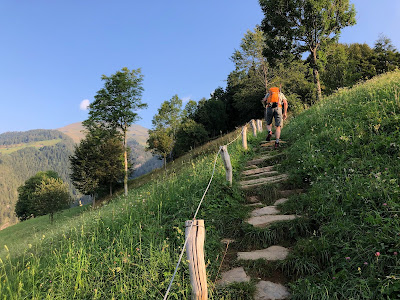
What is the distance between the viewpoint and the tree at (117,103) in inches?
937

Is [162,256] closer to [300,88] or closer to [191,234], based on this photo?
[191,234]

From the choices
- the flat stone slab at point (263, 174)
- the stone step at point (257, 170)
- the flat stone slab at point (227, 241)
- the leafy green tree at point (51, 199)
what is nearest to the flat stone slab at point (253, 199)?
the flat stone slab at point (263, 174)

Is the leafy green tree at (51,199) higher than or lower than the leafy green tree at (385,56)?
lower

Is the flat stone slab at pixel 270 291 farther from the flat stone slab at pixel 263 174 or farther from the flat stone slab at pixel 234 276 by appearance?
the flat stone slab at pixel 263 174

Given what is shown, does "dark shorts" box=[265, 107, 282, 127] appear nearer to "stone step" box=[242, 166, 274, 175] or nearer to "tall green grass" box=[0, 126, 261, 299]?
"stone step" box=[242, 166, 274, 175]

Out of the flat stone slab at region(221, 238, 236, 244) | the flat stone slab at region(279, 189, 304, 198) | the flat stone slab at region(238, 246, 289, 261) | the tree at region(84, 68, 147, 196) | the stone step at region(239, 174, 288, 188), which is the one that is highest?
the tree at region(84, 68, 147, 196)

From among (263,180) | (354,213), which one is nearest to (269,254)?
(354,213)

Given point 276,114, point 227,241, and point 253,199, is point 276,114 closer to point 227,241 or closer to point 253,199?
point 253,199

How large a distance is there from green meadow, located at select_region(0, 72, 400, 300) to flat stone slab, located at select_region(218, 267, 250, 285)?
115 mm

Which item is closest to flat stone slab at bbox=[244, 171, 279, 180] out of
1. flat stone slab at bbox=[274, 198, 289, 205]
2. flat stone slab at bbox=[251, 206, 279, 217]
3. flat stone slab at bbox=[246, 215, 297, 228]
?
flat stone slab at bbox=[274, 198, 289, 205]

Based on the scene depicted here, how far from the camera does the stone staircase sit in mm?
2521

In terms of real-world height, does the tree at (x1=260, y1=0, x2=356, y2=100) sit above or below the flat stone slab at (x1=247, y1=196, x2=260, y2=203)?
above

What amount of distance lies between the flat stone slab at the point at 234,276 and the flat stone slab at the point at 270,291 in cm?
18

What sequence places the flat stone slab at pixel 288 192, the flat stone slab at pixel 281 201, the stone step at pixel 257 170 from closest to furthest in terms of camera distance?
the flat stone slab at pixel 281 201, the flat stone slab at pixel 288 192, the stone step at pixel 257 170
